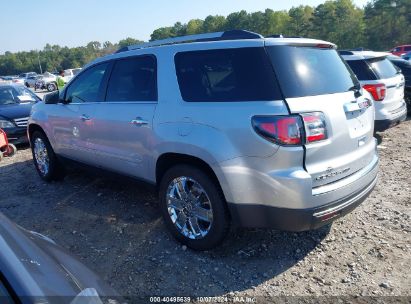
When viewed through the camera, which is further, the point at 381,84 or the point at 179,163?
the point at 381,84

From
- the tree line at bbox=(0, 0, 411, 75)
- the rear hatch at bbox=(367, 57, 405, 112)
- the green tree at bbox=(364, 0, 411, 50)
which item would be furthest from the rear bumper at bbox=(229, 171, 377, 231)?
the green tree at bbox=(364, 0, 411, 50)

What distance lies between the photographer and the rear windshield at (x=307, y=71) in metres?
2.91


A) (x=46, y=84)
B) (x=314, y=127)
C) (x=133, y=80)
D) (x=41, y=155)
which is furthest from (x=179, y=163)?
(x=46, y=84)

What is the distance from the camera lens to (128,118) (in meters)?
3.89

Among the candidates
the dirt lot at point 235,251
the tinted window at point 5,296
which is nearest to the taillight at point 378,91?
the dirt lot at point 235,251

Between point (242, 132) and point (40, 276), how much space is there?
5.91 ft

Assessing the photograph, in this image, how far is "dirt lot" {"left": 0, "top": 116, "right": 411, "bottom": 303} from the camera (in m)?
2.97

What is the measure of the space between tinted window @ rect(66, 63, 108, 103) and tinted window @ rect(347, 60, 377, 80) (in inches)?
181

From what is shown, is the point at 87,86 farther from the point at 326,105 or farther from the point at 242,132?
the point at 326,105

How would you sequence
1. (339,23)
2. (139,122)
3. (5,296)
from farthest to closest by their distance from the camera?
(339,23) → (139,122) → (5,296)

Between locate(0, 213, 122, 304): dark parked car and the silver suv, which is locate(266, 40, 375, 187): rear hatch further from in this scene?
locate(0, 213, 122, 304): dark parked car

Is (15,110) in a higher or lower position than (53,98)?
lower

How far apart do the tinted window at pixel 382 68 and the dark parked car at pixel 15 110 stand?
7.34 m

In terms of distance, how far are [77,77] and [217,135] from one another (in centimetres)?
277
